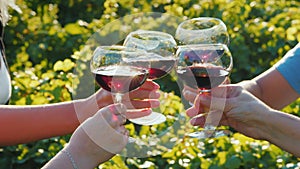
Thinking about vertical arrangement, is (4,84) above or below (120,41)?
below

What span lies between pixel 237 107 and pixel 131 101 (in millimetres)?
413

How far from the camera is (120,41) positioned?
139 inches

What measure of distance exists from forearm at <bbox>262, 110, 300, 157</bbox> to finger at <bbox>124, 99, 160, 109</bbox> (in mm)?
454

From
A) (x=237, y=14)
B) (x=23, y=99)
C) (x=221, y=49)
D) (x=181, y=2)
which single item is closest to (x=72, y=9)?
(x=181, y=2)

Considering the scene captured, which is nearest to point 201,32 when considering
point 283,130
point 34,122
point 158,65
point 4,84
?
point 158,65

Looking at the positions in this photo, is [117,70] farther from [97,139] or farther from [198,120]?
[198,120]

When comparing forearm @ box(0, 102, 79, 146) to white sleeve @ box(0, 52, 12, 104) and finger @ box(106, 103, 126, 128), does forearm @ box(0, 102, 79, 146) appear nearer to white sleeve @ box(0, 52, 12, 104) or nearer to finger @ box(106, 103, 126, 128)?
white sleeve @ box(0, 52, 12, 104)

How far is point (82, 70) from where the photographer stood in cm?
420

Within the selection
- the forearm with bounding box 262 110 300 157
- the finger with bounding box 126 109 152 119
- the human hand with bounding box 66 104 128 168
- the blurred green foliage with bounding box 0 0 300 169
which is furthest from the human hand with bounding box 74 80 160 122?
the forearm with bounding box 262 110 300 157

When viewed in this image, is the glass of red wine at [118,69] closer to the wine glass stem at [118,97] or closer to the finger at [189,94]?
the wine glass stem at [118,97]

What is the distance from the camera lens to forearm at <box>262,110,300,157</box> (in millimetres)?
3045

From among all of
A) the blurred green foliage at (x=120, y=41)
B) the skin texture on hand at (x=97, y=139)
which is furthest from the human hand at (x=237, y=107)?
the skin texture on hand at (x=97, y=139)

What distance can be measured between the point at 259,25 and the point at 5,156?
2.88 meters

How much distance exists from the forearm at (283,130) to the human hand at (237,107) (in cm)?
2
